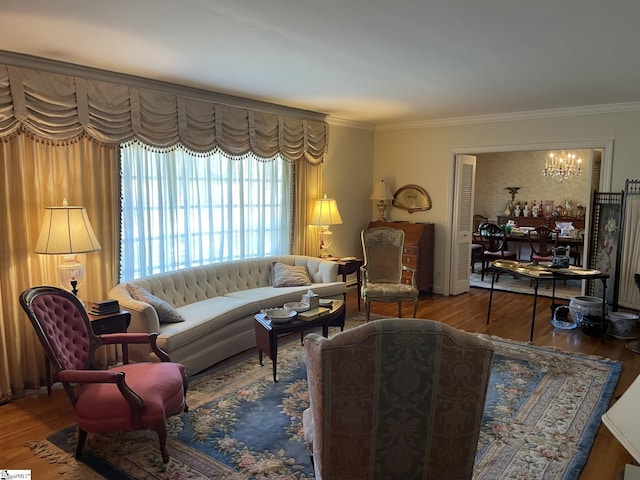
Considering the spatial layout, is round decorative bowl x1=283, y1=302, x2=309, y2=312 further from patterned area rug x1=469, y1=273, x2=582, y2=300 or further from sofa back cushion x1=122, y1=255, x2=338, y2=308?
patterned area rug x1=469, y1=273, x2=582, y2=300

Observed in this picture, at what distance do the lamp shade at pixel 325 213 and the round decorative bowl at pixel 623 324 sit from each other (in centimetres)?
329

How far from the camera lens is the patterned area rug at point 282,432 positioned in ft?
8.33

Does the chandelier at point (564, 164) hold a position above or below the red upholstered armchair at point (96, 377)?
above

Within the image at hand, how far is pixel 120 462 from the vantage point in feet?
8.47

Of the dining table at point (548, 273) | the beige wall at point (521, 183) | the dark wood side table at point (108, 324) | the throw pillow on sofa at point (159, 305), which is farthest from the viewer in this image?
the beige wall at point (521, 183)

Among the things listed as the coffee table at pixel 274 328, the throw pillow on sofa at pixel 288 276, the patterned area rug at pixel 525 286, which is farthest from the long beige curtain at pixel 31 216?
the patterned area rug at pixel 525 286

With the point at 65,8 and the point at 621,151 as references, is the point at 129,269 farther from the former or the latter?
the point at 621,151

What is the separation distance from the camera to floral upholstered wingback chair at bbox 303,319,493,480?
68.7 inches

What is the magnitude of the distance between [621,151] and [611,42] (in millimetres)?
2786

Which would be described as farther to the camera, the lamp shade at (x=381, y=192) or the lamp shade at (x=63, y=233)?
the lamp shade at (x=381, y=192)

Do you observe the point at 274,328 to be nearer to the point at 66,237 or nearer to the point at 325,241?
the point at 66,237

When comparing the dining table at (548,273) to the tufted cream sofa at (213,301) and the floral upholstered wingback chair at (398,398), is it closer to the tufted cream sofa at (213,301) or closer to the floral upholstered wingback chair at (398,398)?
the tufted cream sofa at (213,301)

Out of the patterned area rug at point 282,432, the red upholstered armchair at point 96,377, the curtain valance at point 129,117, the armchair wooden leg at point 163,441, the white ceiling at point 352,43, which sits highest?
the white ceiling at point 352,43

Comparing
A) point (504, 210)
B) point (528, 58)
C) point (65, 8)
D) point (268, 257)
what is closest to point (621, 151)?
point (528, 58)
